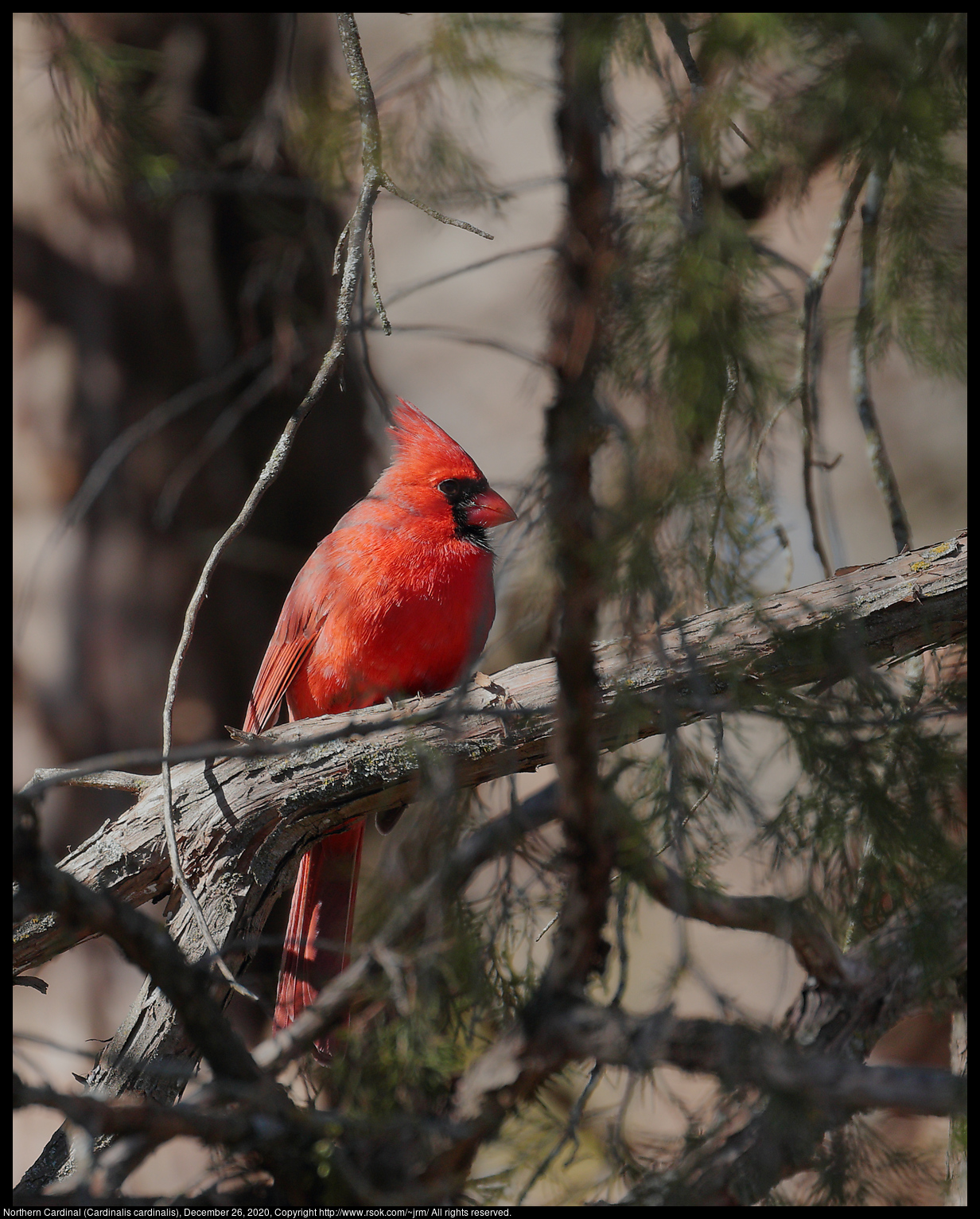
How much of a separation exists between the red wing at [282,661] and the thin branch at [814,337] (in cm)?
122

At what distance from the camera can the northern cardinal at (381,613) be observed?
2.37 meters

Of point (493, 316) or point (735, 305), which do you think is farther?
point (493, 316)

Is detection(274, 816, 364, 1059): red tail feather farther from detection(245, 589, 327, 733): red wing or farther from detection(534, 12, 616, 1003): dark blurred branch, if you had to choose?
detection(534, 12, 616, 1003): dark blurred branch

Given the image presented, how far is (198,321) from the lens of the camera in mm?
4316

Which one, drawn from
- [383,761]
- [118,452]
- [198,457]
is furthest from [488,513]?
[198,457]

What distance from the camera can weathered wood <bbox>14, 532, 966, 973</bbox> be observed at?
68.9 inches

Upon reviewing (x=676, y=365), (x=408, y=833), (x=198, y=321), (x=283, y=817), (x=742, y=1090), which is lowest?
(x=742, y=1090)

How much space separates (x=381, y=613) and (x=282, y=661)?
0.36m

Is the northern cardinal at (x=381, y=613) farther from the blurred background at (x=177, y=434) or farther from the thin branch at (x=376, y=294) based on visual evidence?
the blurred background at (x=177, y=434)

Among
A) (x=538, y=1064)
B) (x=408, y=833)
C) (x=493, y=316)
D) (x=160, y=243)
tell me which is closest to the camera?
(x=538, y=1064)

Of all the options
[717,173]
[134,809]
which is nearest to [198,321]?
[134,809]

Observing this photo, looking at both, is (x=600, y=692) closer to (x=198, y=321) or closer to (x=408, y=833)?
(x=408, y=833)

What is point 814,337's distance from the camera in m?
1.67

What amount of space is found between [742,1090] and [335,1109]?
1.59 feet
